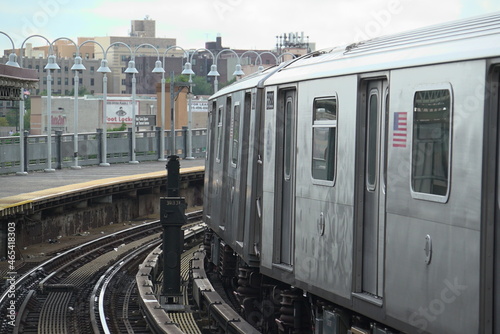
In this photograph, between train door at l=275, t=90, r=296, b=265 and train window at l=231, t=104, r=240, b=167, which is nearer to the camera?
train door at l=275, t=90, r=296, b=265

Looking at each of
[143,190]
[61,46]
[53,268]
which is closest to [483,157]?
[53,268]

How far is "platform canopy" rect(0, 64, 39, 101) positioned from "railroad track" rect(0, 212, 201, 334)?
12.4 ft

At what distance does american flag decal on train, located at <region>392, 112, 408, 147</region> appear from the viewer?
7.89 m

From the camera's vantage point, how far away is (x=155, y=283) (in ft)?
63.7

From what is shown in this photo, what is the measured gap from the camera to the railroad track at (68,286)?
15.2 m

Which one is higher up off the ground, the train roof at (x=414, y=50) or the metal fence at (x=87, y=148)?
the train roof at (x=414, y=50)

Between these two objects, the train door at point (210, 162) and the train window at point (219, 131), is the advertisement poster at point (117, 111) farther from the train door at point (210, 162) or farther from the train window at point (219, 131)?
the train window at point (219, 131)

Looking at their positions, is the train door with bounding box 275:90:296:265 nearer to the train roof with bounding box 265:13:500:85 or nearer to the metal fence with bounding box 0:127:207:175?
the train roof with bounding box 265:13:500:85

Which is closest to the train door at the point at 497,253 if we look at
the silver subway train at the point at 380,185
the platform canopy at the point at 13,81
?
the silver subway train at the point at 380,185

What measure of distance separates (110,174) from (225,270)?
20.4 m

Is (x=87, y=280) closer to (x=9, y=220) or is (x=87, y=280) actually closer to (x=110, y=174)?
(x=9, y=220)

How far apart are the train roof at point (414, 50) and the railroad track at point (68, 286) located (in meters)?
6.02

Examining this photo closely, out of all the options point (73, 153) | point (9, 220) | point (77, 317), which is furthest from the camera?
point (73, 153)

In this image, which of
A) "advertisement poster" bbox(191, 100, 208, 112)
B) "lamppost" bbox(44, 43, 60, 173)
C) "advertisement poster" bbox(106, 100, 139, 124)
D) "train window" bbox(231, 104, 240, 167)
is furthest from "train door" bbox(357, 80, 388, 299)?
"advertisement poster" bbox(106, 100, 139, 124)
